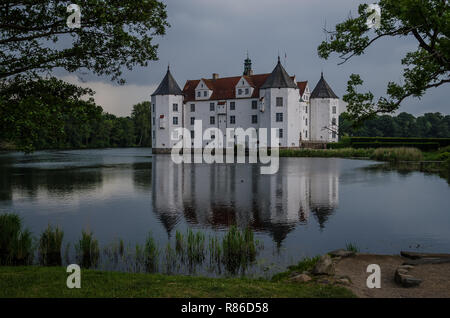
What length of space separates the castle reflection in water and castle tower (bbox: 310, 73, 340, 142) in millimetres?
41791

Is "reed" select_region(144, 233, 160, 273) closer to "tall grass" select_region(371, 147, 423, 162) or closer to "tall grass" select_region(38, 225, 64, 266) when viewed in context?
"tall grass" select_region(38, 225, 64, 266)

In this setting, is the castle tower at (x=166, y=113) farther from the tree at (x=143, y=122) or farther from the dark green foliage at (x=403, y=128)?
the tree at (x=143, y=122)

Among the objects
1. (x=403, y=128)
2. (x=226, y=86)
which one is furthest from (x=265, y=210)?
(x=403, y=128)

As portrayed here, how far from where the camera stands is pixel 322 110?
67250mm

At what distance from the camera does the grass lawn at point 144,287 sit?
6168 mm

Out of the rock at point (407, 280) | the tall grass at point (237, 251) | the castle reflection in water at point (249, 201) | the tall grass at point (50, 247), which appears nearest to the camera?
the rock at point (407, 280)

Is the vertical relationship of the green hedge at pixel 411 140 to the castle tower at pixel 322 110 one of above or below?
below

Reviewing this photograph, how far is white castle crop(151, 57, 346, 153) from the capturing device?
5975cm

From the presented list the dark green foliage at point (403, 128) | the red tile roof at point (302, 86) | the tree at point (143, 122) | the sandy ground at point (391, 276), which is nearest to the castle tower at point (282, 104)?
the red tile roof at point (302, 86)

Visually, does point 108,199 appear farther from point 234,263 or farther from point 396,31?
point 396,31

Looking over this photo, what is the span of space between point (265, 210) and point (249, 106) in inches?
1946

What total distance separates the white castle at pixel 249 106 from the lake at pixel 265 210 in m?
35.4
